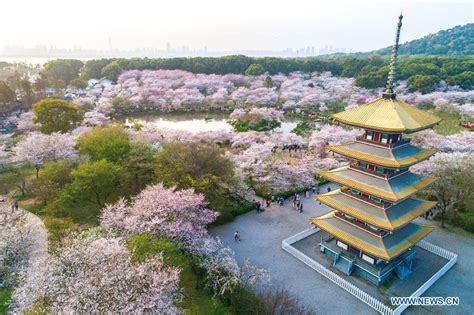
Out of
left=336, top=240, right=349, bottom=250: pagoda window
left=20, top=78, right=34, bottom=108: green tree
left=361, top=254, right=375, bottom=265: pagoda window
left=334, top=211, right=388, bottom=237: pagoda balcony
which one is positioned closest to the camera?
left=334, top=211, right=388, bottom=237: pagoda balcony

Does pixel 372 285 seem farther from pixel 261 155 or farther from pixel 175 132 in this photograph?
pixel 175 132

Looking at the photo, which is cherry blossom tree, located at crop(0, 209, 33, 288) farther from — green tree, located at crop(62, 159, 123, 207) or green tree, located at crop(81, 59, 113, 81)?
green tree, located at crop(81, 59, 113, 81)

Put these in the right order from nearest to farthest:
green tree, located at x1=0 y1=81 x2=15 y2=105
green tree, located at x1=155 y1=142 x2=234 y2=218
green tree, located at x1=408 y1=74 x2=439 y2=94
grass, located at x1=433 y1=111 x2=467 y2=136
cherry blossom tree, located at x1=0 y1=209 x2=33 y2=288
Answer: cherry blossom tree, located at x1=0 y1=209 x2=33 y2=288, green tree, located at x1=155 y1=142 x2=234 y2=218, grass, located at x1=433 y1=111 x2=467 y2=136, green tree, located at x1=0 y1=81 x2=15 y2=105, green tree, located at x1=408 y1=74 x2=439 y2=94

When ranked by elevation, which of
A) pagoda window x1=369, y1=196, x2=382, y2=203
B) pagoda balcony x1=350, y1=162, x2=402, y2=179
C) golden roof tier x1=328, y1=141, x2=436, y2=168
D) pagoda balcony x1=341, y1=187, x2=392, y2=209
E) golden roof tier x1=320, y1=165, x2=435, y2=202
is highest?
golden roof tier x1=328, y1=141, x2=436, y2=168

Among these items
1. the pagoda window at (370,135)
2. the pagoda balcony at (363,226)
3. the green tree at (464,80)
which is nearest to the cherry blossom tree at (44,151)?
the pagoda balcony at (363,226)

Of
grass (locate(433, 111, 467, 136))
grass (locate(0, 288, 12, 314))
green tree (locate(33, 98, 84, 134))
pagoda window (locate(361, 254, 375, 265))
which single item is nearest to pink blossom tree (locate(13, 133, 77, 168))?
green tree (locate(33, 98, 84, 134))

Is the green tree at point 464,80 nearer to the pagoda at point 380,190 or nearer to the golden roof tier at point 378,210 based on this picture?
the golden roof tier at point 378,210

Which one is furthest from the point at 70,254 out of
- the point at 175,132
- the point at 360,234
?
the point at 175,132
